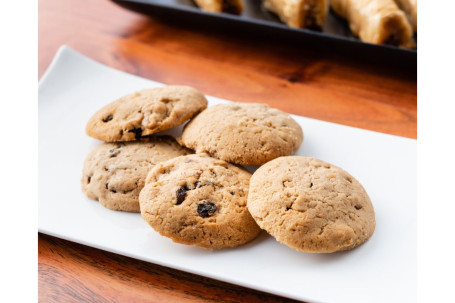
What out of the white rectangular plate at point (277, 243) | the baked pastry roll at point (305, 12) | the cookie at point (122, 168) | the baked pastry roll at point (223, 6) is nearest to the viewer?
the white rectangular plate at point (277, 243)

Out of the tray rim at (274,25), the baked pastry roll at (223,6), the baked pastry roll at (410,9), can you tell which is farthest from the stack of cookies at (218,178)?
the baked pastry roll at (410,9)

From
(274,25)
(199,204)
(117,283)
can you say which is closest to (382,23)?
(274,25)

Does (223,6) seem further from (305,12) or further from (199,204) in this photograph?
(199,204)

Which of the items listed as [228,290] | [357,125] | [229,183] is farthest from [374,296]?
[357,125]

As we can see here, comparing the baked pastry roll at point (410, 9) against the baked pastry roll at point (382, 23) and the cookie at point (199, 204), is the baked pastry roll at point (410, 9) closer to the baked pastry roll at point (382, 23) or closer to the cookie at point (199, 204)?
the baked pastry roll at point (382, 23)

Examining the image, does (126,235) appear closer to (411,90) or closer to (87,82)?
(87,82)

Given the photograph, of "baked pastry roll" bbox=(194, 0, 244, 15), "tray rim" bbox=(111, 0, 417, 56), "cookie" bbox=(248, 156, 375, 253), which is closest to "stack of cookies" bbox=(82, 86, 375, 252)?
"cookie" bbox=(248, 156, 375, 253)
